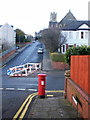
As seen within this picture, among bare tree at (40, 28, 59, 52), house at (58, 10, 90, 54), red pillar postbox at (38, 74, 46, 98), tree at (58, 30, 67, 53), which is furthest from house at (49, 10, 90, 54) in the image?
red pillar postbox at (38, 74, 46, 98)

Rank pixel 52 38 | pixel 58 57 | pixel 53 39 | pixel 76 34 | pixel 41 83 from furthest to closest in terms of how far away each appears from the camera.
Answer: pixel 76 34, pixel 52 38, pixel 53 39, pixel 58 57, pixel 41 83

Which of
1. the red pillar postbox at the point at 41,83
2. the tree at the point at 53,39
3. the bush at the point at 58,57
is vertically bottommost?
the red pillar postbox at the point at 41,83

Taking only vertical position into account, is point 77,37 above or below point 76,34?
below

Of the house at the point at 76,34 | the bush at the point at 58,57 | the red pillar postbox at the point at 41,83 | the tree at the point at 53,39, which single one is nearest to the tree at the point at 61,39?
the tree at the point at 53,39

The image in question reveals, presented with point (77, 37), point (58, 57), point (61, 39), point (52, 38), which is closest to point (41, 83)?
point (58, 57)

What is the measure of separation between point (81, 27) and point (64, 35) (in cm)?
353

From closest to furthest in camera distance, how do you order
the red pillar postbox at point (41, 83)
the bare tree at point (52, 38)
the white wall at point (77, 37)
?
the red pillar postbox at point (41, 83) < the bare tree at point (52, 38) < the white wall at point (77, 37)

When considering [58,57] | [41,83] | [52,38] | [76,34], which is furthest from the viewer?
[76,34]

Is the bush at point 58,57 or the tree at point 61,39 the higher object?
the tree at point 61,39

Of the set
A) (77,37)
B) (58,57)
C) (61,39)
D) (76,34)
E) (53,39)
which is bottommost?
(58,57)

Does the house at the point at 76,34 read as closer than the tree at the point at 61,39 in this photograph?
Yes

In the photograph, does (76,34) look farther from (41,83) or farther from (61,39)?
(41,83)

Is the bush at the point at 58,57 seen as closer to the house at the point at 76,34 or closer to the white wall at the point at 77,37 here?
the house at the point at 76,34

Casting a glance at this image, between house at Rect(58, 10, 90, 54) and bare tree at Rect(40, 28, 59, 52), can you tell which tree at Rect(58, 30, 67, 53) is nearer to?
house at Rect(58, 10, 90, 54)
